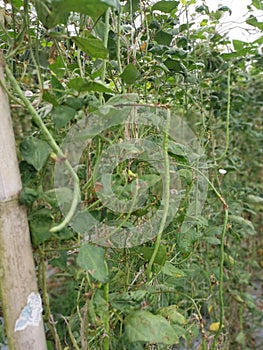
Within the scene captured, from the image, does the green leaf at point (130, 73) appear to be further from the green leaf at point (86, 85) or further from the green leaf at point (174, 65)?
the green leaf at point (174, 65)

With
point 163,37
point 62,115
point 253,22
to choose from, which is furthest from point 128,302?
point 253,22

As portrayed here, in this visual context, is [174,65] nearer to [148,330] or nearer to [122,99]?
[122,99]

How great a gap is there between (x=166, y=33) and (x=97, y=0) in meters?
0.42

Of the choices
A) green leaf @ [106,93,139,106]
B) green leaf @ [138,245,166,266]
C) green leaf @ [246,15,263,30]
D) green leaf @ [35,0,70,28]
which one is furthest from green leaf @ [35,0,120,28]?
green leaf @ [246,15,263,30]

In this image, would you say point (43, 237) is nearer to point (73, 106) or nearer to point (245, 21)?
point (73, 106)

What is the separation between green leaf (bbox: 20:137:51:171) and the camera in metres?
0.52

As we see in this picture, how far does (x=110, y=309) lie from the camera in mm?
612

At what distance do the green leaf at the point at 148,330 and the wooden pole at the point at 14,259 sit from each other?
0.39ft

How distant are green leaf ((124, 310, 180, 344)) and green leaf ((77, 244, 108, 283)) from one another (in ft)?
0.29

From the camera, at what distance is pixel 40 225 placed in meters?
0.53

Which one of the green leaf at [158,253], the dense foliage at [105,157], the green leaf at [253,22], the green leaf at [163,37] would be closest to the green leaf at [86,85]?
the dense foliage at [105,157]

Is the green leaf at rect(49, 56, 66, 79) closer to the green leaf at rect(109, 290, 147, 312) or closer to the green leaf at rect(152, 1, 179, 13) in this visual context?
the green leaf at rect(152, 1, 179, 13)

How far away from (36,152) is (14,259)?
131mm

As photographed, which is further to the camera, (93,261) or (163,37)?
(163,37)
